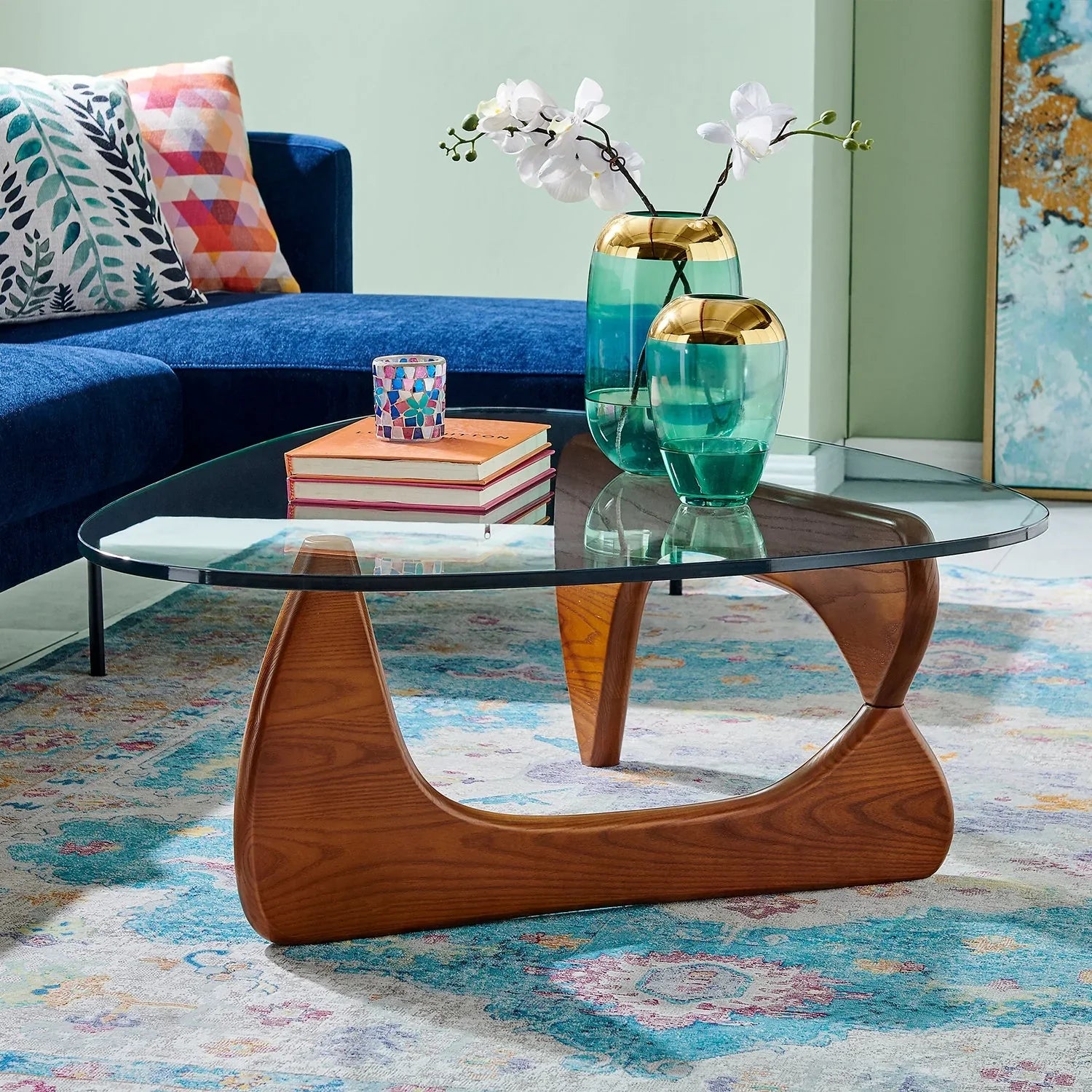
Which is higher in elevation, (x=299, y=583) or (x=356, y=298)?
(x=356, y=298)

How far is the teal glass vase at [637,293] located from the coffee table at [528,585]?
0.16 feet

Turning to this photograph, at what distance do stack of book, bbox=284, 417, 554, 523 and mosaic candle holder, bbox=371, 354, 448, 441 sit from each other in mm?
49

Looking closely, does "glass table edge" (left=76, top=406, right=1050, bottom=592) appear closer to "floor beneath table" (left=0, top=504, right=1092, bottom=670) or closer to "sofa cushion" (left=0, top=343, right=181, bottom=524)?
"sofa cushion" (left=0, top=343, right=181, bottom=524)

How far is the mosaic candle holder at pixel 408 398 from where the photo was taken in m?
1.57

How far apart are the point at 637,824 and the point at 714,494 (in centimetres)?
32

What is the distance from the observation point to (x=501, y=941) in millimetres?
1422

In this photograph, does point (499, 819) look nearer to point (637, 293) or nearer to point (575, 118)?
point (637, 293)

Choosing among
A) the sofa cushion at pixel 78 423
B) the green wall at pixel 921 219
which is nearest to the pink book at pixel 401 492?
the sofa cushion at pixel 78 423

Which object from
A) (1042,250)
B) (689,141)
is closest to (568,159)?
(689,141)

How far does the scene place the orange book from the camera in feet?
4.74

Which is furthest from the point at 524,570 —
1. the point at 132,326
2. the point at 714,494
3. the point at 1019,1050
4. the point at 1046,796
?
the point at 132,326

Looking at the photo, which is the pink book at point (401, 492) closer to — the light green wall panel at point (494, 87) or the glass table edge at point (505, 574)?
the glass table edge at point (505, 574)

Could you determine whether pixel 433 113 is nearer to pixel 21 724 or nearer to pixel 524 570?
pixel 21 724

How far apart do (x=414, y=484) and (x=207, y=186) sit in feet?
5.83
